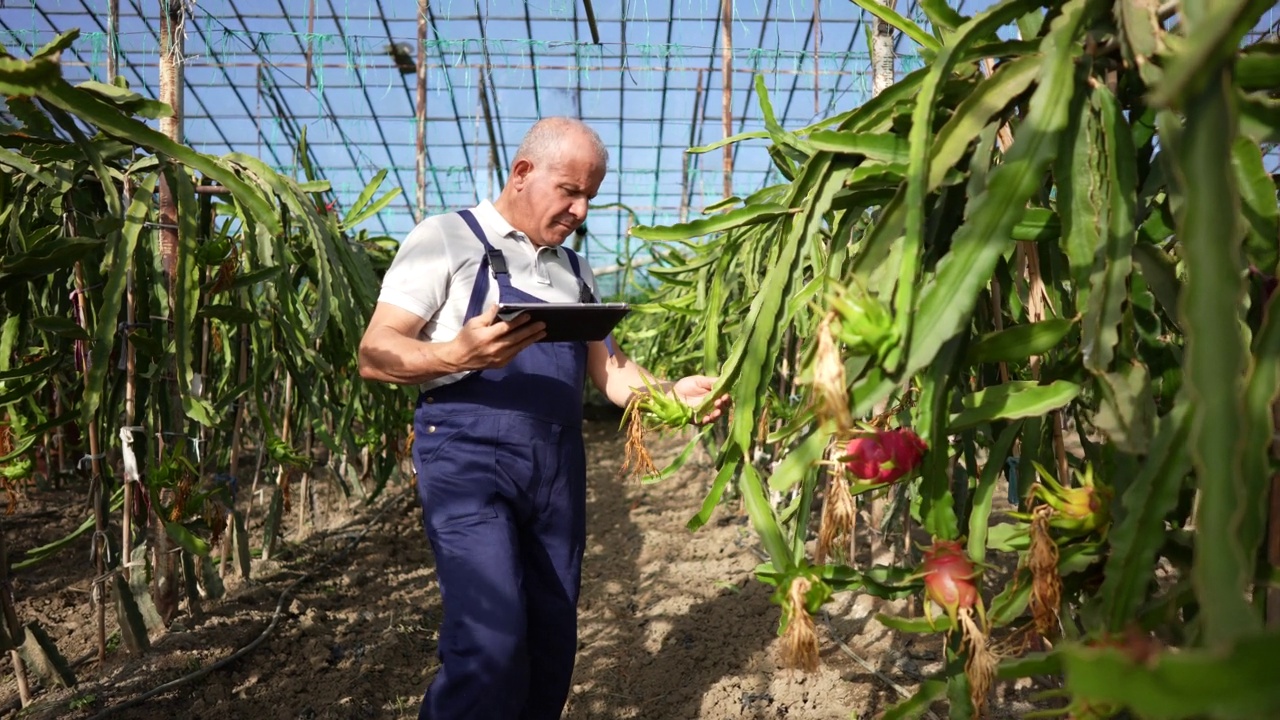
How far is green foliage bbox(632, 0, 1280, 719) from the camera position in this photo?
604 millimetres

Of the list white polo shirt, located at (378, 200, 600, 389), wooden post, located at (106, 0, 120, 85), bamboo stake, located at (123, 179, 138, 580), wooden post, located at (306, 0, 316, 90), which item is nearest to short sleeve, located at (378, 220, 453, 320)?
white polo shirt, located at (378, 200, 600, 389)

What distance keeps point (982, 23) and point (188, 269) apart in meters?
1.55

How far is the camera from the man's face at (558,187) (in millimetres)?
1701

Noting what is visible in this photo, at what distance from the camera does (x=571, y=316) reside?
1425 millimetres

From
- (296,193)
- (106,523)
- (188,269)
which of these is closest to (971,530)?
(188,269)

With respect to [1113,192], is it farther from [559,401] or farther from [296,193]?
[296,193]

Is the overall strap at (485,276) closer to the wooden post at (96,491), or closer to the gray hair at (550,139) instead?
the gray hair at (550,139)

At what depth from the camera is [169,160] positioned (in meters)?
1.88

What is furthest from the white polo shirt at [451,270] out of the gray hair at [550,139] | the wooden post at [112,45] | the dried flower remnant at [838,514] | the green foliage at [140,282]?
the wooden post at [112,45]

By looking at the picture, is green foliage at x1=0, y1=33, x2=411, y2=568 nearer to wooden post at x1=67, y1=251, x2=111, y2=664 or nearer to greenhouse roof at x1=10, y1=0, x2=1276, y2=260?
wooden post at x1=67, y1=251, x2=111, y2=664

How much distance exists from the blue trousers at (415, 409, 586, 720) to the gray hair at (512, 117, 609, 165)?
45 cm

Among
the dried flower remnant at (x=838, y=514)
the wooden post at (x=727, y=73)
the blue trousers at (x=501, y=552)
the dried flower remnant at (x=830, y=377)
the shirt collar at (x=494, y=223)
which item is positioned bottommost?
the blue trousers at (x=501, y=552)

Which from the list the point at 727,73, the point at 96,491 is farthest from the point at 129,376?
the point at 727,73

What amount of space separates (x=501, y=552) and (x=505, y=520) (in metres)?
0.06
